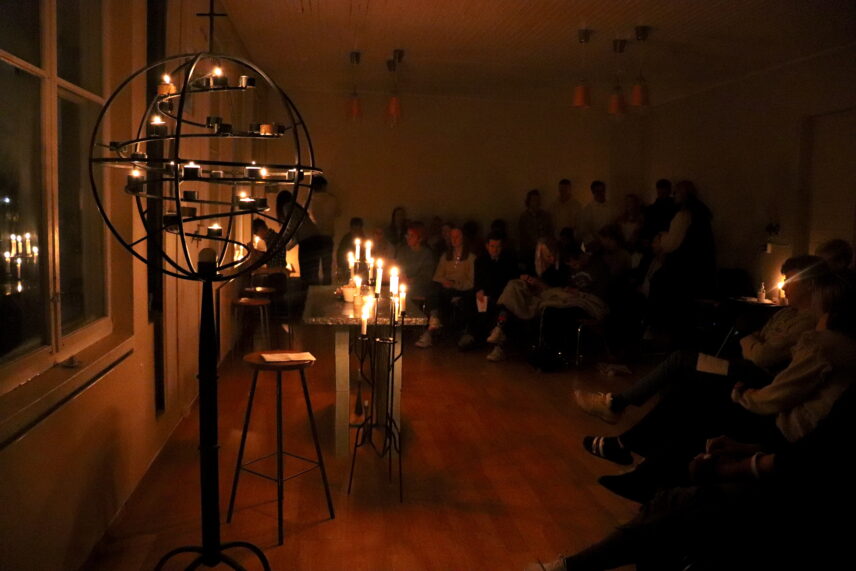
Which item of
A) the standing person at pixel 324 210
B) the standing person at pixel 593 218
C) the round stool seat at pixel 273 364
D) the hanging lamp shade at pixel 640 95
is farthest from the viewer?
the standing person at pixel 593 218

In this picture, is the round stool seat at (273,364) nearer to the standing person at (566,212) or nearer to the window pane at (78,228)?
the window pane at (78,228)

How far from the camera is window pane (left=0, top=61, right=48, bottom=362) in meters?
2.23

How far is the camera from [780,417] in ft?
8.76

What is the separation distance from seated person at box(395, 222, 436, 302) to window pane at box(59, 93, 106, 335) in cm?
436

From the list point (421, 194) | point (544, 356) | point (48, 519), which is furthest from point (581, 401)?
point (421, 194)

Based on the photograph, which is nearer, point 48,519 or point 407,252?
point 48,519

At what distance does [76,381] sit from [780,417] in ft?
7.97

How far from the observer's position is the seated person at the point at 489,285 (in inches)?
274

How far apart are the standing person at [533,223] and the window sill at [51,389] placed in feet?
22.0

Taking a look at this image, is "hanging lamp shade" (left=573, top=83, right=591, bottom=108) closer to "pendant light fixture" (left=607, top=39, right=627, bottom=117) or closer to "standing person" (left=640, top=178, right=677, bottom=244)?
"pendant light fixture" (left=607, top=39, right=627, bottom=117)

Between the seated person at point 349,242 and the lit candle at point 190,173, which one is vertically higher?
the lit candle at point 190,173

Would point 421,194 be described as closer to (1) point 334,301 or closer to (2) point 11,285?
(1) point 334,301

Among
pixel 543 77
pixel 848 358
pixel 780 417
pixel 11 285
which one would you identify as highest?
pixel 543 77

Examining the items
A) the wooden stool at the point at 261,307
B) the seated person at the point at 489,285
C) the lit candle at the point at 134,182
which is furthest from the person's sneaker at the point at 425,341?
the lit candle at the point at 134,182
